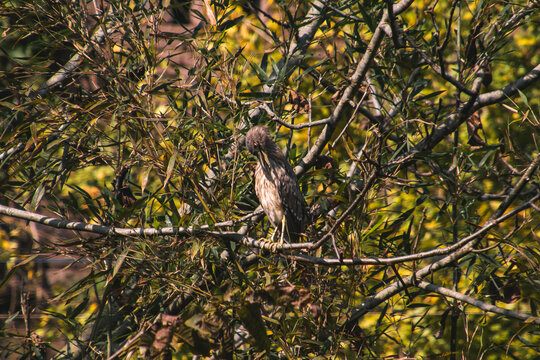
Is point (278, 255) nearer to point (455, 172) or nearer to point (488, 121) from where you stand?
point (455, 172)

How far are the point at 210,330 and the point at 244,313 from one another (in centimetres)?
11

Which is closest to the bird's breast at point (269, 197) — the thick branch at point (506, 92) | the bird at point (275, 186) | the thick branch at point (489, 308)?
the bird at point (275, 186)

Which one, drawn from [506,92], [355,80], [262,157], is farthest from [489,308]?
[262,157]

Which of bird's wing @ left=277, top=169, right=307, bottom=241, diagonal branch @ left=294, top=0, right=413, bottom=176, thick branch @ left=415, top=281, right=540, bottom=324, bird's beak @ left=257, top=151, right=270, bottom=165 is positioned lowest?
thick branch @ left=415, top=281, right=540, bottom=324

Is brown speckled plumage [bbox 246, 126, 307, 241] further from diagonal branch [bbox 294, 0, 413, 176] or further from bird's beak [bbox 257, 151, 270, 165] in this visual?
diagonal branch [bbox 294, 0, 413, 176]

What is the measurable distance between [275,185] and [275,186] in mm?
20

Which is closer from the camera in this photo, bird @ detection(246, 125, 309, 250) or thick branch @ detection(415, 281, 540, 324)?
thick branch @ detection(415, 281, 540, 324)

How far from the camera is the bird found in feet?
8.26

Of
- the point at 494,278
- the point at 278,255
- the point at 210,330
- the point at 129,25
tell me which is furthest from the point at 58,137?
the point at 494,278

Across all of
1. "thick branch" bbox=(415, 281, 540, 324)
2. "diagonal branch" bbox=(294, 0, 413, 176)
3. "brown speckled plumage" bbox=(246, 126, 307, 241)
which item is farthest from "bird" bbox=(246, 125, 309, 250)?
"thick branch" bbox=(415, 281, 540, 324)

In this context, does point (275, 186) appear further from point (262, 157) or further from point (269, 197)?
point (262, 157)

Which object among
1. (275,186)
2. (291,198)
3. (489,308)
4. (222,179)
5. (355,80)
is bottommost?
(489,308)

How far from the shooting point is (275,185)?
2805mm

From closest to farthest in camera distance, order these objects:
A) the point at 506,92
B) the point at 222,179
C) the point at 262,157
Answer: the point at 222,179, the point at 506,92, the point at 262,157
